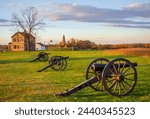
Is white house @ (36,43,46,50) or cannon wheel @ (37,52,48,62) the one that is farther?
white house @ (36,43,46,50)

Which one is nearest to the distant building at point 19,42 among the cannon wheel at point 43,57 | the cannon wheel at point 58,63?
the cannon wheel at point 43,57

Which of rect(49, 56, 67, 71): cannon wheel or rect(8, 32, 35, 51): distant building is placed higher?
rect(8, 32, 35, 51): distant building

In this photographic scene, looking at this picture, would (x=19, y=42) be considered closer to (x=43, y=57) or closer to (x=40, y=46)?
(x=40, y=46)

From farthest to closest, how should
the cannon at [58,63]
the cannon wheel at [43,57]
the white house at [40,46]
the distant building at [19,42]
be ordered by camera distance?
the white house at [40,46], the distant building at [19,42], the cannon wheel at [43,57], the cannon at [58,63]

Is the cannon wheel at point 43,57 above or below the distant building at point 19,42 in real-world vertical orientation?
below

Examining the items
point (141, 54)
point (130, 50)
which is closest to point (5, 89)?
point (141, 54)

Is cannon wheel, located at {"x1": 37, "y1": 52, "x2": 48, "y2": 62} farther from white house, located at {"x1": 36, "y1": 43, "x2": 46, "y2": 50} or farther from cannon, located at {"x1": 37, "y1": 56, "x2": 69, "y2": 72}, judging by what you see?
white house, located at {"x1": 36, "y1": 43, "x2": 46, "y2": 50}

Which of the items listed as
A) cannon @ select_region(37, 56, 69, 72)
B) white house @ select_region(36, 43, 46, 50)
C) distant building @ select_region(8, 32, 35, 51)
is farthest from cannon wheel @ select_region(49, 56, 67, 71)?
white house @ select_region(36, 43, 46, 50)

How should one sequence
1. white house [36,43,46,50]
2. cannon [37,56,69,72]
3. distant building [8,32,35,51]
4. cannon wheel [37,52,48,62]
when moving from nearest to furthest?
1. cannon [37,56,69,72]
2. cannon wheel [37,52,48,62]
3. distant building [8,32,35,51]
4. white house [36,43,46,50]

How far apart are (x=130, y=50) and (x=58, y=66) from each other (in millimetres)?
19972

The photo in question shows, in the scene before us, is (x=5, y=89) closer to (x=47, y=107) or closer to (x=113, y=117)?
(x=47, y=107)

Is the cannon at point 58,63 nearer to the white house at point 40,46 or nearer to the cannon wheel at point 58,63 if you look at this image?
the cannon wheel at point 58,63

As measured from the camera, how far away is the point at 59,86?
10859mm

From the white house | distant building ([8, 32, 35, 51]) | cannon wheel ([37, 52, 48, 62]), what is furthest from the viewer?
the white house
